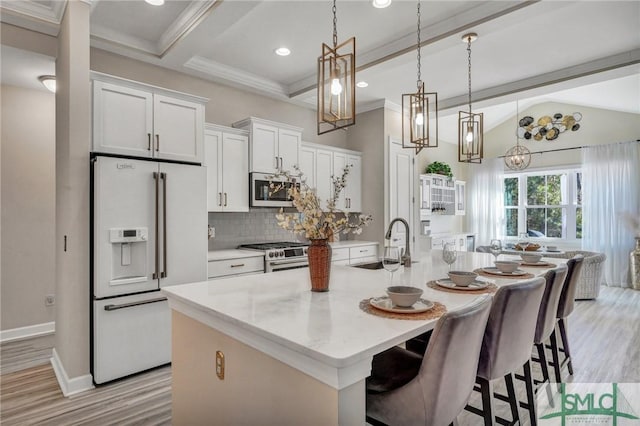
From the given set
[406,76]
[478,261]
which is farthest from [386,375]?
[406,76]

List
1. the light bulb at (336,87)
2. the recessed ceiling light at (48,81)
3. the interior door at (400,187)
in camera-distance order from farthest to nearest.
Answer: the interior door at (400,187) < the recessed ceiling light at (48,81) < the light bulb at (336,87)

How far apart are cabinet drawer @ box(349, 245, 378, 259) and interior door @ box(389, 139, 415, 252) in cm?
30

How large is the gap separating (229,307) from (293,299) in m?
0.29

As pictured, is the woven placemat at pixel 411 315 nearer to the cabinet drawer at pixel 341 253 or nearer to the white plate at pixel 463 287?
the white plate at pixel 463 287

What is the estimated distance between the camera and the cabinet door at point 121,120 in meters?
2.78

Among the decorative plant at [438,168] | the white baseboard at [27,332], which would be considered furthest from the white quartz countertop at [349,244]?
the white baseboard at [27,332]

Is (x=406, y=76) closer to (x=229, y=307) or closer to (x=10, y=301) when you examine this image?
(x=229, y=307)

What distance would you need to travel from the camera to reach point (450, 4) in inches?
116

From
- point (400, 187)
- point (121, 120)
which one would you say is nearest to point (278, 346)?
point (121, 120)

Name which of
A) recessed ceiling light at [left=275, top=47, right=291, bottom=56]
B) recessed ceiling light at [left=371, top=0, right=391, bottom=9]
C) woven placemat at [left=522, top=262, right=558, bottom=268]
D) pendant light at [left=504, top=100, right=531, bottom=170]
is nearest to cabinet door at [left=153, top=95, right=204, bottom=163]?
recessed ceiling light at [left=275, top=47, right=291, bottom=56]

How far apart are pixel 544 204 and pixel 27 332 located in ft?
29.6

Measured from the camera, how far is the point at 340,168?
17.1ft

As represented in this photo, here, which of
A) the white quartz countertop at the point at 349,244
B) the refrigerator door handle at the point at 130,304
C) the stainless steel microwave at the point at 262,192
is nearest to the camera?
the refrigerator door handle at the point at 130,304

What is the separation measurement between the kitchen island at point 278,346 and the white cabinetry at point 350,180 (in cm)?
317
